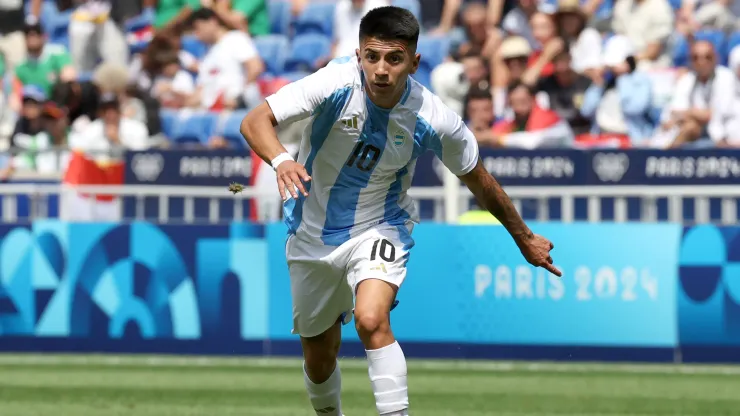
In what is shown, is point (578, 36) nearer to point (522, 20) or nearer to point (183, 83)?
point (522, 20)

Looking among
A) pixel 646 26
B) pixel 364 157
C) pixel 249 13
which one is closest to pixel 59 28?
pixel 249 13

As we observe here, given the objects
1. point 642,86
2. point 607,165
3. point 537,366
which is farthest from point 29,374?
point 642,86

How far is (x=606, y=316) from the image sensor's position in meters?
13.2

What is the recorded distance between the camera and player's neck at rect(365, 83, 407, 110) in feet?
22.7

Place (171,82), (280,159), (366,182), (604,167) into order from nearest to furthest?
1. (280,159)
2. (366,182)
3. (604,167)
4. (171,82)

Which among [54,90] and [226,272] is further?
[54,90]

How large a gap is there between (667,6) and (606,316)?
6578mm

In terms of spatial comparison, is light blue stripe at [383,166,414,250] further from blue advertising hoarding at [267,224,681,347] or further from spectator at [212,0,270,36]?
spectator at [212,0,270,36]

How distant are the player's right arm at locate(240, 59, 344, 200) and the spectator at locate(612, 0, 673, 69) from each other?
38.6 feet

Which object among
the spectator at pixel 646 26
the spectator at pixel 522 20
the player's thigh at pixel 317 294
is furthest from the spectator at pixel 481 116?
the player's thigh at pixel 317 294

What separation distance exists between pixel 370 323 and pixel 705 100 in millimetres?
10764

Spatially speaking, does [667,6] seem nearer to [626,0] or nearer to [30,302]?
[626,0]

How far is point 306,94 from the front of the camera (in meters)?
6.77

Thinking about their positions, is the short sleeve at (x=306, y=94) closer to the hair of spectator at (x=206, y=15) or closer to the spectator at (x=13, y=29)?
the hair of spectator at (x=206, y=15)
